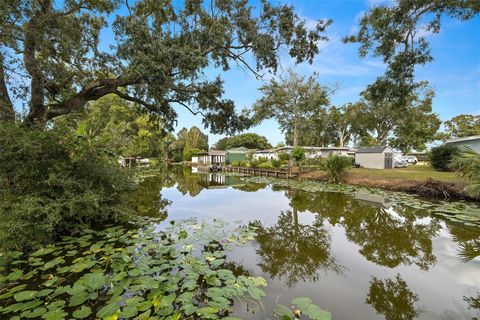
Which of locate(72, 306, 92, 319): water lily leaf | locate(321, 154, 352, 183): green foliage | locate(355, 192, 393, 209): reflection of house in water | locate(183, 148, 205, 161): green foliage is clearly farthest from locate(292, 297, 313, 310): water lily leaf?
locate(183, 148, 205, 161): green foliage

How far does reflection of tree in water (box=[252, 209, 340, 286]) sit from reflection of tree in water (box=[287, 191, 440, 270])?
797mm

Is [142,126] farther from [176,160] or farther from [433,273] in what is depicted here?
[433,273]

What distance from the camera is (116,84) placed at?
6.00 m

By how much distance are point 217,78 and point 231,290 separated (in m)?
6.66

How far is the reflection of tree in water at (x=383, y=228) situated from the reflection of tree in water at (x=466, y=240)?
38cm

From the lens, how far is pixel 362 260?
4.17 meters

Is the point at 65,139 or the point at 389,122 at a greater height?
the point at 389,122

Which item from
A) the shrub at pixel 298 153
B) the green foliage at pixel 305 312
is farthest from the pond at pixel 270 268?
the shrub at pixel 298 153

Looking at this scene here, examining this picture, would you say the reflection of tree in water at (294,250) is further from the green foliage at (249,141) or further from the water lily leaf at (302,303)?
the green foliage at (249,141)

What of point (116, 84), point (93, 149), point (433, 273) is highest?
point (116, 84)

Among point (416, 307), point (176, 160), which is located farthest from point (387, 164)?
point (176, 160)

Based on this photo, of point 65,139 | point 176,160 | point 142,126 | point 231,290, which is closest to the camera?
point 231,290

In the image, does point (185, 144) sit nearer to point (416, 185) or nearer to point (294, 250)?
point (416, 185)

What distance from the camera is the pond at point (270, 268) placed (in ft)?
8.45
